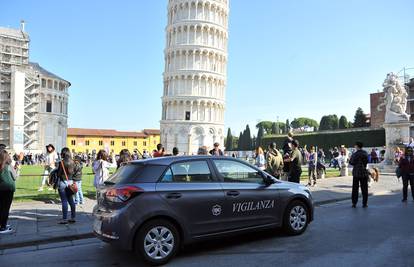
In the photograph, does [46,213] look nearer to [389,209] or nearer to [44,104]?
[389,209]

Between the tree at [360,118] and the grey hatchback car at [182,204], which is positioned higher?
the tree at [360,118]

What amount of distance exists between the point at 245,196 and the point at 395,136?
72.7ft

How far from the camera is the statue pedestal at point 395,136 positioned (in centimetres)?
2544

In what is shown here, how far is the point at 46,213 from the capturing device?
34.8 feet

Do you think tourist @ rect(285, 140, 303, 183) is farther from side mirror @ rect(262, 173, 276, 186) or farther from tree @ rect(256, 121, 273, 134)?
tree @ rect(256, 121, 273, 134)

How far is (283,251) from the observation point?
664cm

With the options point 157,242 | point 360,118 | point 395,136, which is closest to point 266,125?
point 360,118

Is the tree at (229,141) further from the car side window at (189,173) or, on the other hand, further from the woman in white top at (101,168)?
the car side window at (189,173)

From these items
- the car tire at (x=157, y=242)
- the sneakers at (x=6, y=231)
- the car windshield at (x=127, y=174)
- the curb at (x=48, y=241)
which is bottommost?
the curb at (x=48, y=241)

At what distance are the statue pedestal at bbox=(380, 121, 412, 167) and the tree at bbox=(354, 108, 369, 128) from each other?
186ft

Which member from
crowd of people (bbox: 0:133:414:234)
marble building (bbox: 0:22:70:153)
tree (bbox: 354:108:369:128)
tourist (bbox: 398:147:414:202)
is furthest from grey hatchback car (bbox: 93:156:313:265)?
tree (bbox: 354:108:369:128)

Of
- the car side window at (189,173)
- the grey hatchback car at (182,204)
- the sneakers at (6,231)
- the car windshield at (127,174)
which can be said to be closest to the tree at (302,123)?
the grey hatchback car at (182,204)

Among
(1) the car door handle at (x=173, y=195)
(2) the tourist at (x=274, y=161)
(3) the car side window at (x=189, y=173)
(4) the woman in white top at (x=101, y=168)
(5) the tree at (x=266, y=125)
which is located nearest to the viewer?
(1) the car door handle at (x=173, y=195)

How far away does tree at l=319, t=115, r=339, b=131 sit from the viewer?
94.7 meters
